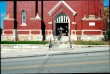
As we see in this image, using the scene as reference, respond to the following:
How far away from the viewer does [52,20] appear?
4425 cm

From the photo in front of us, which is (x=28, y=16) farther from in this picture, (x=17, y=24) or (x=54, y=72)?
(x=54, y=72)

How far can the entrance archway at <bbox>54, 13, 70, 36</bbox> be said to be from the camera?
44.3 meters

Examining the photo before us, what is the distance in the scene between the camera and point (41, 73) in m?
12.7

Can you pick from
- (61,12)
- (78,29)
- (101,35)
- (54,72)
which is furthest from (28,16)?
(54,72)

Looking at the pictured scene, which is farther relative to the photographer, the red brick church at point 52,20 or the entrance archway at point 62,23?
the entrance archway at point 62,23

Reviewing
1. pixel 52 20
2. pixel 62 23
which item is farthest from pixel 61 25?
pixel 52 20

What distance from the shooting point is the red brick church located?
140ft

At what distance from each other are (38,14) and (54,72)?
3191 centimetres

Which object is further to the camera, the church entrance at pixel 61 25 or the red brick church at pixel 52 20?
the church entrance at pixel 61 25

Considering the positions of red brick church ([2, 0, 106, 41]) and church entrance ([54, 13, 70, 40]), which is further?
church entrance ([54, 13, 70, 40])

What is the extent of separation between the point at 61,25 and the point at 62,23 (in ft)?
1.35

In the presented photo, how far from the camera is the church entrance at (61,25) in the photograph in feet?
145

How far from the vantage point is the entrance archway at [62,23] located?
44281mm

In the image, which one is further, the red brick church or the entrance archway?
the entrance archway
